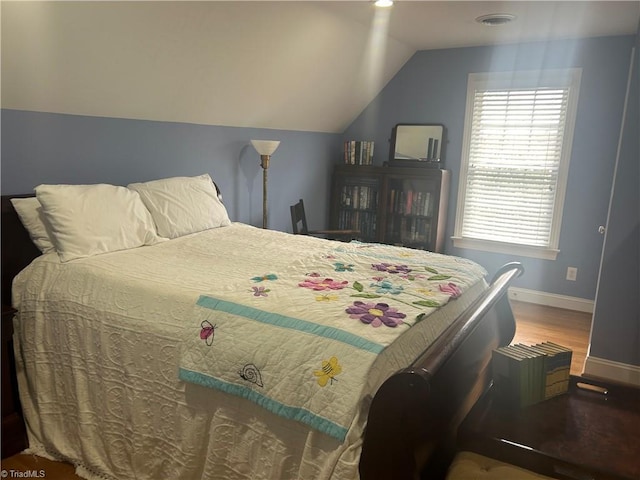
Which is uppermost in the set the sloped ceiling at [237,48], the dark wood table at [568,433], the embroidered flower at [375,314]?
the sloped ceiling at [237,48]

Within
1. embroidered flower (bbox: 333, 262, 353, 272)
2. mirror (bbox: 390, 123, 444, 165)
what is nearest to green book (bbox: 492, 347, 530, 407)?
embroidered flower (bbox: 333, 262, 353, 272)

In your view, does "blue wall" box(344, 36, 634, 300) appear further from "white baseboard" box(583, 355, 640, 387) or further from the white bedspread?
the white bedspread

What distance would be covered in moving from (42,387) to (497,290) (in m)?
2.05

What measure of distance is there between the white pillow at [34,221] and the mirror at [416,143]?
10.8 ft

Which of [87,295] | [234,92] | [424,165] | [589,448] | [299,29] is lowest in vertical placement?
[589,448]

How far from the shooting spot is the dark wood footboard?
4.40ft

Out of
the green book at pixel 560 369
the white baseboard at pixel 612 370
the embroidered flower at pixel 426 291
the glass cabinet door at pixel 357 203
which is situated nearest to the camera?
the green book at pixel 560 369

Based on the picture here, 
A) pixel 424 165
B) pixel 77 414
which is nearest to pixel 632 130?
pixel 424 165

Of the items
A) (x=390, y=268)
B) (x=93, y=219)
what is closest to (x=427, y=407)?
(x=390, y=268)

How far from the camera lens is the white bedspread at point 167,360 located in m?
1.62

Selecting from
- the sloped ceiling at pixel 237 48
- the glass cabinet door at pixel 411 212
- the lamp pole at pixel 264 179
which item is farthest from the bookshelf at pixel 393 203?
the lamp pole at pixel 264 179

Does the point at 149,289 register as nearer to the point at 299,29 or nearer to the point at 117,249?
the point at 117,249

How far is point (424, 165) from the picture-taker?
464 centimetres

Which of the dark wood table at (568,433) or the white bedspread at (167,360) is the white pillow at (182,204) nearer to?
the white bedspread at (167,360)
